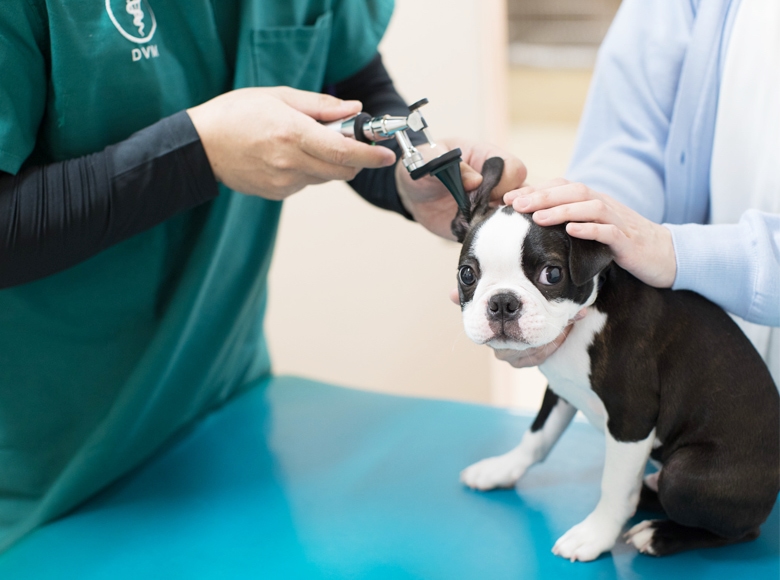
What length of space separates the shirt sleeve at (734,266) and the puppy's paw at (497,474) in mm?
311

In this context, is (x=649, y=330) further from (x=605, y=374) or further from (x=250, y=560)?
(x=250, y=560)

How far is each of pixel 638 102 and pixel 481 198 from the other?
37cm

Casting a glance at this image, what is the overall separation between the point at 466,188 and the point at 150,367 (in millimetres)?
490

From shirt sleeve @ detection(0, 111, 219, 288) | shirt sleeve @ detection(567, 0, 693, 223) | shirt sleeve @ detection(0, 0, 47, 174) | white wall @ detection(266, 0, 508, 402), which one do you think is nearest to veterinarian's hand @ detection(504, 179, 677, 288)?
shirt sleeve @ detection(567, 0, 693, 223)

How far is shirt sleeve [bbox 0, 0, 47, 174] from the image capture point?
2.41 ft

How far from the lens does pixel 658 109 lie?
102 centimetres

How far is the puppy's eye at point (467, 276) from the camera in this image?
759 mm

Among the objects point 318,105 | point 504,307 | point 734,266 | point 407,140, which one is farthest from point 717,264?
point 318,105

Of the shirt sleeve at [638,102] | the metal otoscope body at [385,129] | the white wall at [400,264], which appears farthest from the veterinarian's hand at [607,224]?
the white wall at [400,264]

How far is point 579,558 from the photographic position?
2.57 ft

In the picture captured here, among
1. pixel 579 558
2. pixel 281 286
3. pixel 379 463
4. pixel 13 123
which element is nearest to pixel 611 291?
pixel 579 558

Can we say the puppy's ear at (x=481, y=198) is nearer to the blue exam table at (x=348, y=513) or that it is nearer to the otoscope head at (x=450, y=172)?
the otoscope head at (x=450, y=172)

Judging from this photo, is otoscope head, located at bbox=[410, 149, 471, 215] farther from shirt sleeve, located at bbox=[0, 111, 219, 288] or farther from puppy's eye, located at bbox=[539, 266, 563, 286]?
shirt sleeve, located at bbox=[0, 111, 219, 288]

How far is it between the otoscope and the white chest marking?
183 millimetres
